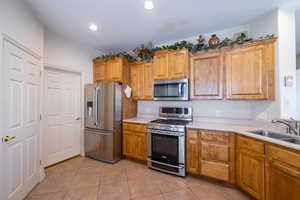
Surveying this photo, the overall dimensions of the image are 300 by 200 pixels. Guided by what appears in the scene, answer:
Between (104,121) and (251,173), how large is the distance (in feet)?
9.14

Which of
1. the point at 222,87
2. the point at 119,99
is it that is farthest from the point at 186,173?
the point at 119,99

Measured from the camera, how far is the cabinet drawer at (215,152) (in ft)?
7.04

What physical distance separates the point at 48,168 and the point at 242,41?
14.7 ft

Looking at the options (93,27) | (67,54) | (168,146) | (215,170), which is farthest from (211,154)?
(67,54)

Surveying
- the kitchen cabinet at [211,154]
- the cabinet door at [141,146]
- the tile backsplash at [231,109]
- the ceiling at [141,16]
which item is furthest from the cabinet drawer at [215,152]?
the ceiling at [141,16]

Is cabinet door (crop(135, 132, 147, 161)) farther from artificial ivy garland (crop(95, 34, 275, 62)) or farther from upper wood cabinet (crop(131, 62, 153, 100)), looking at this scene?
artificial ivy garland (crop(95, 34, 275, 62))

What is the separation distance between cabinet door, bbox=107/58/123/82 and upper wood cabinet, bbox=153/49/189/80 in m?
0.89

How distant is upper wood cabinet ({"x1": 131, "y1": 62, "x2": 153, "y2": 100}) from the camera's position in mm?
3219

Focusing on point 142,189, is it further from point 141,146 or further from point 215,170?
point 215,170

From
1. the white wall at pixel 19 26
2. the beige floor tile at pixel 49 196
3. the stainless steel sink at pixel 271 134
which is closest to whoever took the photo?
the white wall at pixel 19 26

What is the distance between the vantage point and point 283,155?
1418 millimetres

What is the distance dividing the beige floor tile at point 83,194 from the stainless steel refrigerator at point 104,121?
87 cm

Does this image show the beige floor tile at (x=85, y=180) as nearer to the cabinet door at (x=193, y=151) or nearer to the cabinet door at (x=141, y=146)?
the cabinet door at (x=141, y=146)

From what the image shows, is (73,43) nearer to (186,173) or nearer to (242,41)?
(242,41)
